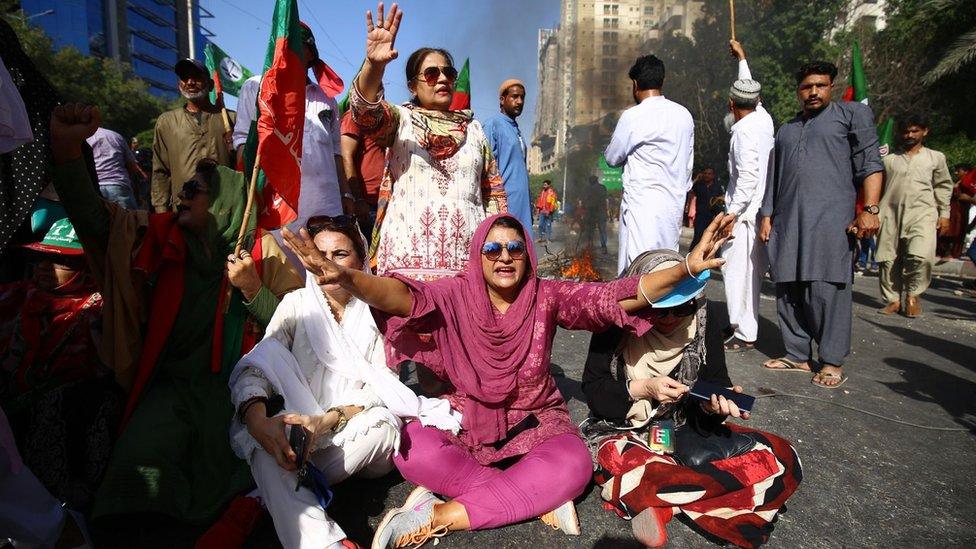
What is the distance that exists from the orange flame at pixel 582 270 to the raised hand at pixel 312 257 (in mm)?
6040

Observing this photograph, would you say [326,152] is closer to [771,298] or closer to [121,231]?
[121,231]

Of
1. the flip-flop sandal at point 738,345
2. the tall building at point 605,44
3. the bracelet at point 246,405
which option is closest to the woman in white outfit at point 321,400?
the bracelet at point 246,405

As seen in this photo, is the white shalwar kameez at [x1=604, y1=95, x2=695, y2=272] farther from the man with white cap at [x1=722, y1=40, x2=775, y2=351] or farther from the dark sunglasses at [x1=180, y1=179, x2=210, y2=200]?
the dark sunglasses at [x1=180, y1=179, x2=210, y2=200]

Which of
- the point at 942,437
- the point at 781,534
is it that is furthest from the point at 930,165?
the point at 781,534

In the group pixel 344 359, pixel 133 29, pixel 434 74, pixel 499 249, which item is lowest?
pixel 344 359

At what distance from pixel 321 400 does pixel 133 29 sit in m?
62.8

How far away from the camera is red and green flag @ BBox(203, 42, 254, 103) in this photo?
19.3 ft

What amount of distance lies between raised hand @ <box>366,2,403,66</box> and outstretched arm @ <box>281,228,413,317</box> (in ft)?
3.22

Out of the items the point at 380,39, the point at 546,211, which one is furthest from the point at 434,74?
the point at 546,211

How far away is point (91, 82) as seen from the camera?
78.1 feet

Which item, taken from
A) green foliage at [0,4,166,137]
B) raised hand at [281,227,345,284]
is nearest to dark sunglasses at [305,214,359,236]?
raised hand at [281,227,345,284]

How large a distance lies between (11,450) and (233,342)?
0.94m

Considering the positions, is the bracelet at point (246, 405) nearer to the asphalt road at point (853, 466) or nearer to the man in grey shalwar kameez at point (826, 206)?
the asphalt road at point (853, 466)

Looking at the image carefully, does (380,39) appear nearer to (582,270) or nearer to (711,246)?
(711,246)
